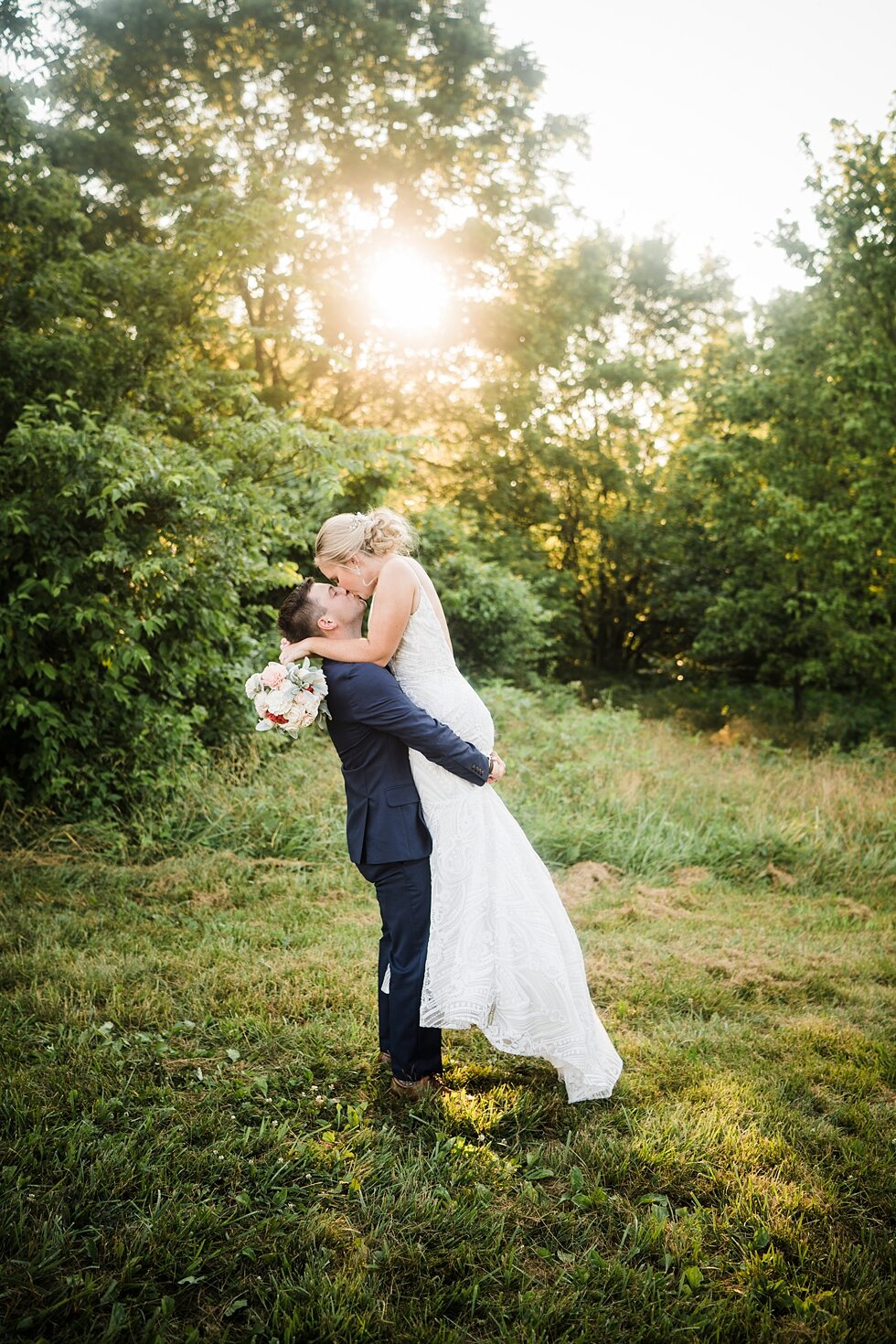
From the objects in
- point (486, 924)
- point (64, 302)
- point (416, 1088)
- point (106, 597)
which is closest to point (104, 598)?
point (106, 597)

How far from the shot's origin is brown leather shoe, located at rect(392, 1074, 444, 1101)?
11.1 ft

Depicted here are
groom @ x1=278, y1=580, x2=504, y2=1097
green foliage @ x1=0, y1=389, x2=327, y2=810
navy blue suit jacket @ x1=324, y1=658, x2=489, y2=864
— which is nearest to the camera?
navy blue suit jacket @ x1=324, y1=658, x2=489, y2=864

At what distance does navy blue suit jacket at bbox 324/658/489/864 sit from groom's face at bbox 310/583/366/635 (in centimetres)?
16

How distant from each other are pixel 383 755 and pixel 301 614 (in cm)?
64

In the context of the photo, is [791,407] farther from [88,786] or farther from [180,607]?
[88,786]

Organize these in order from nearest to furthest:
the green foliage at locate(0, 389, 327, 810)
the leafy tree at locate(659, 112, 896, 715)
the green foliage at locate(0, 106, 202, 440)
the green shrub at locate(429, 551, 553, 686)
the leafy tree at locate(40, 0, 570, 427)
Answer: the green foliage at locate(0, 389, 327, 810) < the green foliage at locate(0, 106, 202, 440) < the leafy tree at locate(659, 112, 896, 715) < the green shrub at locate(429, 551, 553, 686) < the leafy tree at locate(40, 0, 570, 427)

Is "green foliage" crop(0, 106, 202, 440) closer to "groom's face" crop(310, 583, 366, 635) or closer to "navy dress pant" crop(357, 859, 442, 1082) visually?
"groom's face" crop(310, 583, 366, 635)

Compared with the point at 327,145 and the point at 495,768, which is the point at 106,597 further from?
the point at 327,145

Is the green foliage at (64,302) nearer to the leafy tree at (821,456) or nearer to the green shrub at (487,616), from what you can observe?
the green shrub at (487,616)

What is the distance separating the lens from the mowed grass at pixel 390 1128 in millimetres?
2418

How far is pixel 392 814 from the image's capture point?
336cm

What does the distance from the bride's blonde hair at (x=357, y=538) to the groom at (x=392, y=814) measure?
13 cm

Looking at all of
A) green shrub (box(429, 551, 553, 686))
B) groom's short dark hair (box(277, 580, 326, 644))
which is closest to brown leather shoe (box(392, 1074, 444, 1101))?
groom's short dark hair (box(277, 580, 326, 644))

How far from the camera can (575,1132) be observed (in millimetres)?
3232
